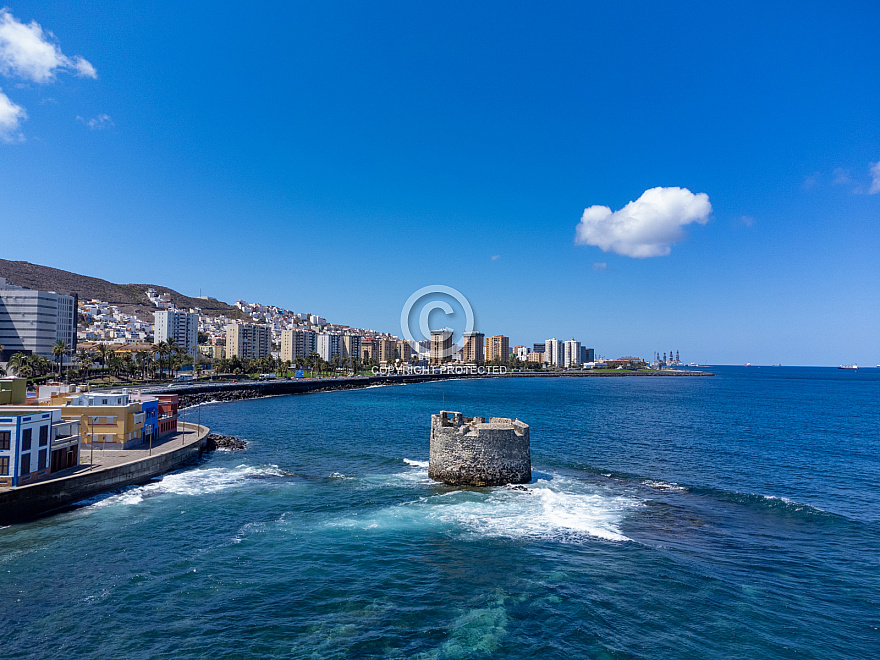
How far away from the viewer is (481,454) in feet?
89.4

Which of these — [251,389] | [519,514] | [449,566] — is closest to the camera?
[449,566]

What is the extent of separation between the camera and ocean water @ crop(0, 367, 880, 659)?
12984 mm

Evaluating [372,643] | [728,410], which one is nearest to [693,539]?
[372,643]

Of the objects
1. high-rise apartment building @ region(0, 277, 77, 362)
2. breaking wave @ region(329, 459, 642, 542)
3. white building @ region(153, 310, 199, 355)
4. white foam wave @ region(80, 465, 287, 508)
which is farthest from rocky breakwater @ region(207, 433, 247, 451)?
white building @ region(153, 310, 199, 355)

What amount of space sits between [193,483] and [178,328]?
167662 millimetres

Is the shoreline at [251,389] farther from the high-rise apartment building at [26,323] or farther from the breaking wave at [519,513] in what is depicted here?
the breaking wave at [519,513]

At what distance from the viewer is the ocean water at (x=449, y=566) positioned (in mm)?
12984

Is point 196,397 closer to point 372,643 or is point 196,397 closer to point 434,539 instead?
point 434,539

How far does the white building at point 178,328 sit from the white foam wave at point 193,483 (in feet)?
494

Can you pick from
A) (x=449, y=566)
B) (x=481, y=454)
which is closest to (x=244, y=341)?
(x=481, y=454)

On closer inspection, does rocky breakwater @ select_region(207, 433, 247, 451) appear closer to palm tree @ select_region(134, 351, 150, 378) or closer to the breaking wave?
the breaking wave

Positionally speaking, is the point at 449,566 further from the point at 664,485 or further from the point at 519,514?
the point at 664,485

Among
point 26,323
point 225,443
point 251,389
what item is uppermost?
point 26,323

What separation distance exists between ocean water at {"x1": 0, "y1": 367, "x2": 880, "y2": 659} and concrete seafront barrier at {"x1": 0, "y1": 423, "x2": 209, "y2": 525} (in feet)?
3.85
